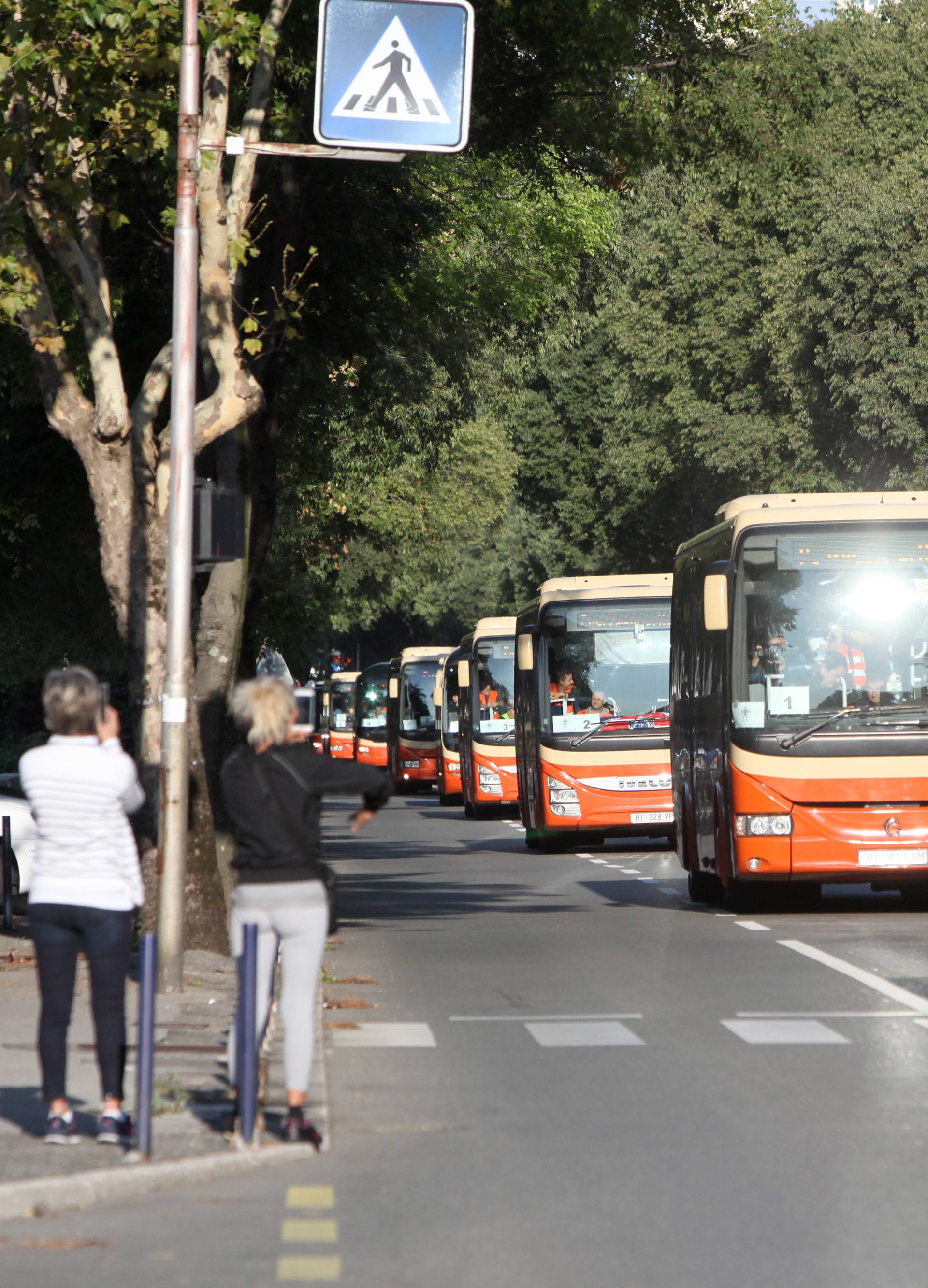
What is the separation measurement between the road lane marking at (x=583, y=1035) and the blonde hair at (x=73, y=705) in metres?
3.70

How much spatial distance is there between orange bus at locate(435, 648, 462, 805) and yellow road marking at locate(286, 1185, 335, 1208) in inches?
1493

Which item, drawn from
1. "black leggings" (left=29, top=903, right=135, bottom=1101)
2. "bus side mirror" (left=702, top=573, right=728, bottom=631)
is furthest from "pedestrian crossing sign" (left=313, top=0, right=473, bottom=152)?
"black leggings" (left=29, top=903, right=135, bottom=1101)

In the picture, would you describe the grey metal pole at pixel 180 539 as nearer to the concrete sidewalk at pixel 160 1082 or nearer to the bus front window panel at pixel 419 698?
the concrete sidewalk at pixel 160 1082

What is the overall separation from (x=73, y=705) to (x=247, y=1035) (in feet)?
4.15

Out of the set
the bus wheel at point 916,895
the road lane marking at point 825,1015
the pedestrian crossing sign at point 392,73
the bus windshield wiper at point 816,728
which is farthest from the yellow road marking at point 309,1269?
the bus wheel at point 916,895

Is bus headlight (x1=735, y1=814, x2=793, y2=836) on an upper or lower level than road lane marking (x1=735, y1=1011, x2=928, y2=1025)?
upper

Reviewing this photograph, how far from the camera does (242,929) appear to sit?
7.48 m

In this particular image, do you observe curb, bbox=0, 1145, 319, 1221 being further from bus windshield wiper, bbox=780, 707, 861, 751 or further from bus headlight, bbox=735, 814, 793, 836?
bus windshield wiper, bbox=780, 707, 861, 751

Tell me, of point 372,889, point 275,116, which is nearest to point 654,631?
point 372,889

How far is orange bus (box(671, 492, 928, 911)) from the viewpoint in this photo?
54.4ft

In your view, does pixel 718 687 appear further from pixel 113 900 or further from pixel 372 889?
pixel 113 900

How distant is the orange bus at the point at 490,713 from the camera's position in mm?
37062

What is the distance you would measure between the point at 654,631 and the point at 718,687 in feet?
32.1

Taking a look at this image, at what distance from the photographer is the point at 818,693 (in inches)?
663
